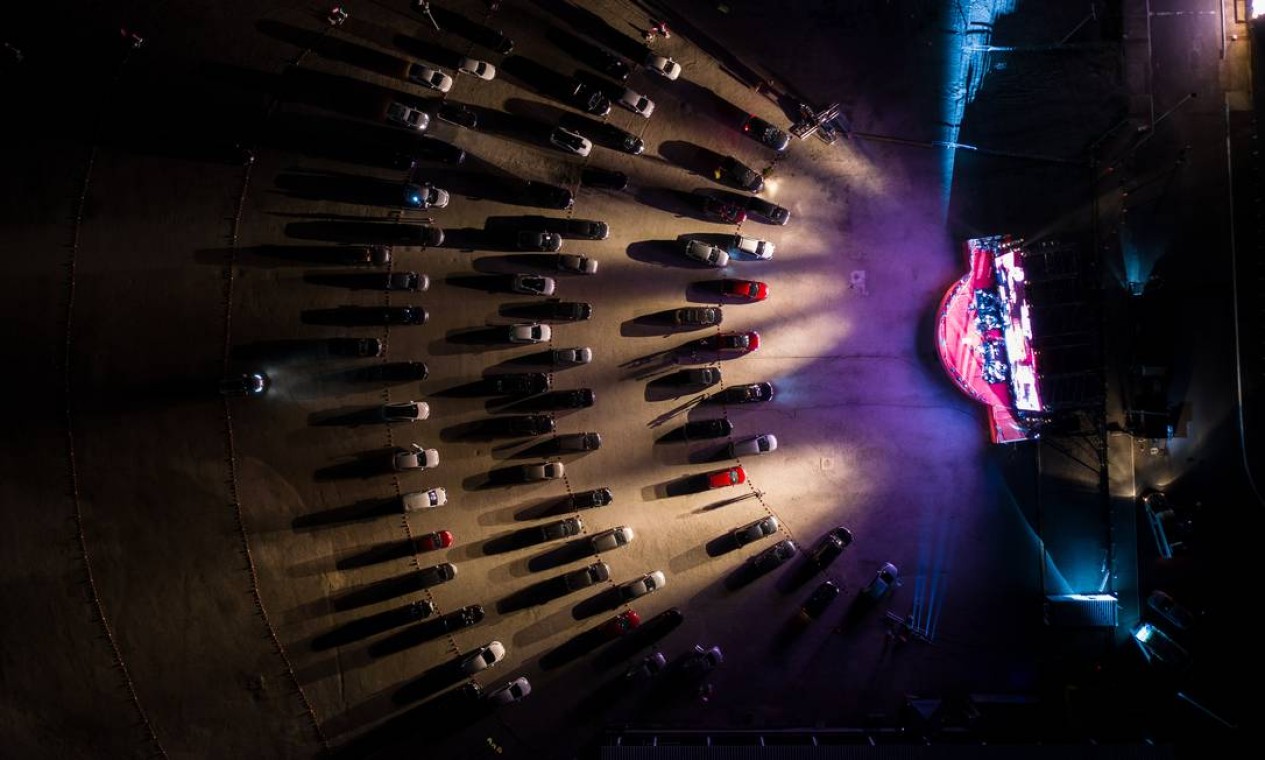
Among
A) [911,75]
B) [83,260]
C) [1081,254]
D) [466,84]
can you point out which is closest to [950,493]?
[1081,254]

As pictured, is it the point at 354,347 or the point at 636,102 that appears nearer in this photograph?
the point at 354,347

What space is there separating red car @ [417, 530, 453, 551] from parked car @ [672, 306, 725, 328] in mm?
10436

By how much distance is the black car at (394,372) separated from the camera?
25.0m

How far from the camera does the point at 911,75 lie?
26312 millimetres

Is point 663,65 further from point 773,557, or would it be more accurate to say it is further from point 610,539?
point 773,557

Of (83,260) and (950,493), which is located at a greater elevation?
(83,260)

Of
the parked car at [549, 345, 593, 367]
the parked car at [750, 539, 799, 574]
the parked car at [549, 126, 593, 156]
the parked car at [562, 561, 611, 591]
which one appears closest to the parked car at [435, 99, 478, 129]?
the parked car at [549, 126, 593, 156]

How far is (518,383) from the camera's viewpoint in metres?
25.1

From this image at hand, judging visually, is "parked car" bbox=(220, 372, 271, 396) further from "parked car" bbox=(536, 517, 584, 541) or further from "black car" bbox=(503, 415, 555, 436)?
"parked car" bbox=(536, 517, 584, 541)

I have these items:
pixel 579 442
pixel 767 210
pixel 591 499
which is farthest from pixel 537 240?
pixel 591 499

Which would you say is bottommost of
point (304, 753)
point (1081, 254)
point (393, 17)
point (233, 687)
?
point (304, 753)

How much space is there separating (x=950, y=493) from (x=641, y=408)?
10993 mm

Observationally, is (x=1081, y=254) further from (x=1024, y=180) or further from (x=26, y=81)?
(x=26, y=81)

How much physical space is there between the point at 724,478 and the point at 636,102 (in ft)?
42.2
